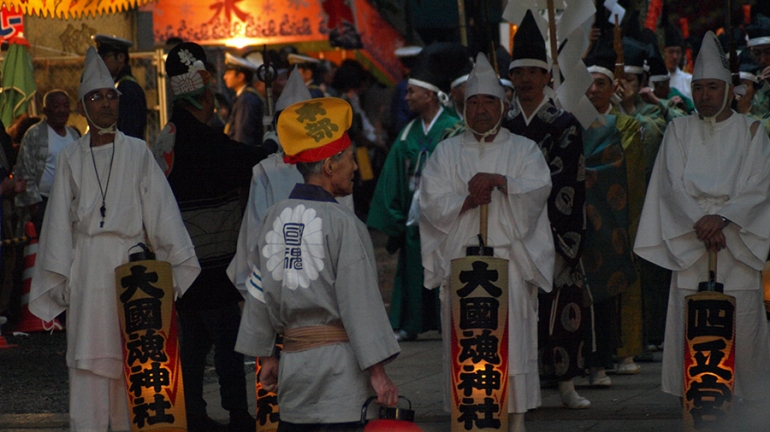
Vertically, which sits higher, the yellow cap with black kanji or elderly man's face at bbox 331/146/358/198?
the yellow cap with black kanji

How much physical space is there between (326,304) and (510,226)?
2.19 m

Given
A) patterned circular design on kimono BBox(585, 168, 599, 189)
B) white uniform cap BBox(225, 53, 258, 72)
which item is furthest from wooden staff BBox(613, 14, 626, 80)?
white uniform cap BBox(225, 53, 258, 72)

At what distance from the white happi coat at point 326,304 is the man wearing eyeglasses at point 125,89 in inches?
173

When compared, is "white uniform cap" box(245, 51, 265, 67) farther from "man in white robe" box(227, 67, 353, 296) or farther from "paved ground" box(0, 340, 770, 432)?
"man in white robe" box(227, 67, 353, 296)

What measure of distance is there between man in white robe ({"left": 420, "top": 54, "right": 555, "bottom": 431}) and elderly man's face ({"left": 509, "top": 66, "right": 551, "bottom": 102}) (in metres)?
0.60

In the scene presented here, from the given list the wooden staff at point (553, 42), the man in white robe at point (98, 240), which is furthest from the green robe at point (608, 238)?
the man in white robe at point (98, 240)

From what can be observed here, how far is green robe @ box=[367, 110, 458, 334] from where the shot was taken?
9461mm

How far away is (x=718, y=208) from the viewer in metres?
6.47

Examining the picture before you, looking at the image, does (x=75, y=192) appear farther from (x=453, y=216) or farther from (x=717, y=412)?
(x=717, y=412)

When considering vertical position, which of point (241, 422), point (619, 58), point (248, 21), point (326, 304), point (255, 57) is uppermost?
point (248, 21)

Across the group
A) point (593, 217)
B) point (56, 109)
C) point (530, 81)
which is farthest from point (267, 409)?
point (56, 109)

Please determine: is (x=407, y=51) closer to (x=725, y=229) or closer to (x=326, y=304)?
(x=725, y=229)

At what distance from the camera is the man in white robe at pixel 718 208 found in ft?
21.2

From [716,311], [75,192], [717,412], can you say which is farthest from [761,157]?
[75,192]
